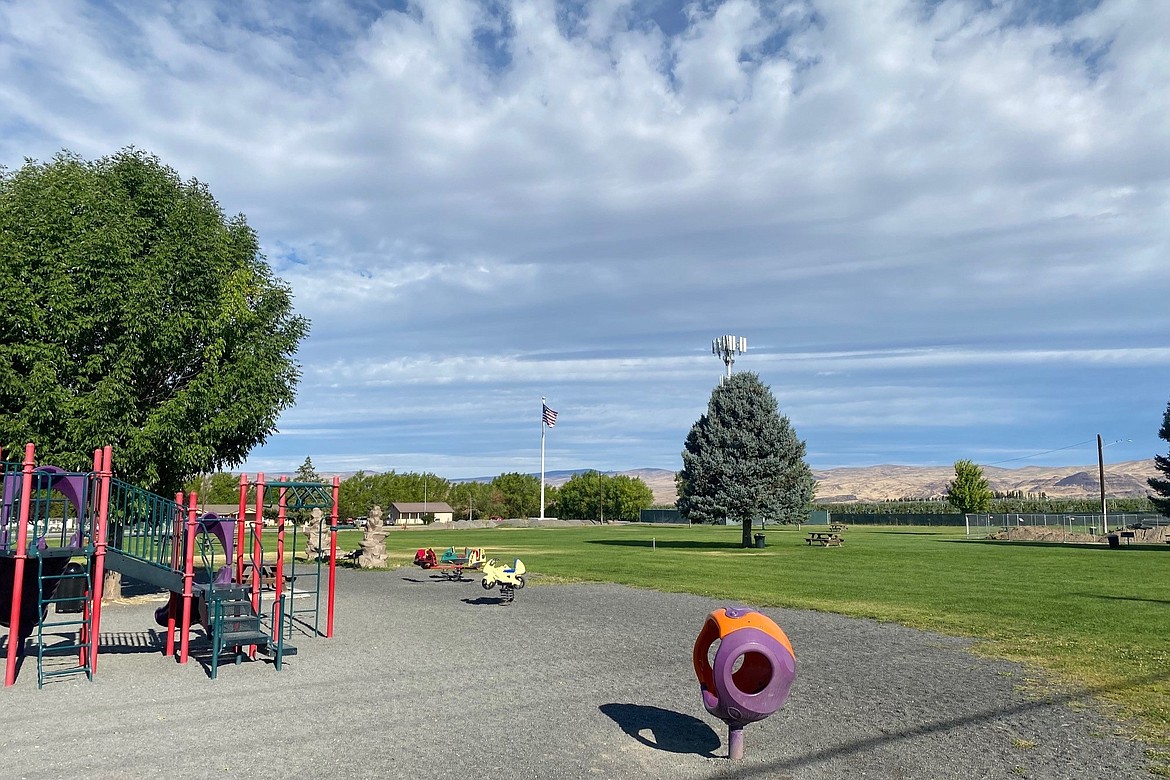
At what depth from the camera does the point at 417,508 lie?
141 metres

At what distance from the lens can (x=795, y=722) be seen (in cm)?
878

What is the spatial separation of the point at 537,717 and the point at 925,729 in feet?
13.5

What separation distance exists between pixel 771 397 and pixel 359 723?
38933 millimetres

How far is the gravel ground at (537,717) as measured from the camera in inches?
288

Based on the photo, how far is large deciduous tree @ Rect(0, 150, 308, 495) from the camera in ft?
54.9

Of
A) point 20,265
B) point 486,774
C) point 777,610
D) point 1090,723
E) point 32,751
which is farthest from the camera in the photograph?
point 777,610

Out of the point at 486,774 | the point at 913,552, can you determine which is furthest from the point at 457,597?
the point at 913,552

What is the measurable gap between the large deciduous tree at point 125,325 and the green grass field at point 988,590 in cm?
1120

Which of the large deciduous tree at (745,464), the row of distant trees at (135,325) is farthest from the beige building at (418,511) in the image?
the row of distant trees at (135,325)

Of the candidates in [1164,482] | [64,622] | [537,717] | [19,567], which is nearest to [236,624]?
Answer: [19,567]

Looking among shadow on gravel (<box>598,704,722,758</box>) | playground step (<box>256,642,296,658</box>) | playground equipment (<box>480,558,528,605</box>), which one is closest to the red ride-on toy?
playground equipment (<box>480,558,528,605</box>)

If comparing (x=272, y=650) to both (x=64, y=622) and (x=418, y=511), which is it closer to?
(x=64, y=622)

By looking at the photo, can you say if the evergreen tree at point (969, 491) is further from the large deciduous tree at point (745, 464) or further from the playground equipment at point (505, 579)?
the playground equipment at point (505, 579)

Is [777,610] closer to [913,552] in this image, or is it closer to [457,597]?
[457,597]
